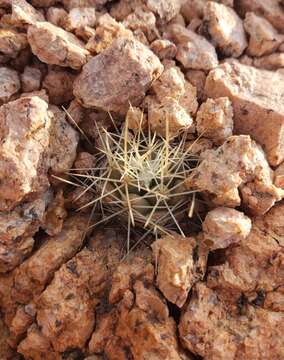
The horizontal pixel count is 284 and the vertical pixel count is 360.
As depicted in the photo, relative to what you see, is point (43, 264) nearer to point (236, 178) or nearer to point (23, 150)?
point (23, 150)

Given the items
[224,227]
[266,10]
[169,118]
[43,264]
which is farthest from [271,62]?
[43,264]

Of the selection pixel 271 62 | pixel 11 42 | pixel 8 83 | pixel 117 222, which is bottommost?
pixel 117 222

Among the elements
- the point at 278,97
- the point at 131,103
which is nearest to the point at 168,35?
the point at 131,103

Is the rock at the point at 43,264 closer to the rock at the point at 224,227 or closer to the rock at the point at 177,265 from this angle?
the rock at the point at 177,265

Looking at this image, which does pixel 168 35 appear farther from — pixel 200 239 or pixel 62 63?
pixel 200 239

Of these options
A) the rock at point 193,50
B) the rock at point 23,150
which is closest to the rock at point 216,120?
the rock at point 193,50

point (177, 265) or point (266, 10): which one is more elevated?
point (266, 10)

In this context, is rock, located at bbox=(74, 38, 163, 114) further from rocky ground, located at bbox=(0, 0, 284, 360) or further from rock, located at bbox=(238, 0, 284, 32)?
rock, located at bbox=(238, 0, 284, 32)
